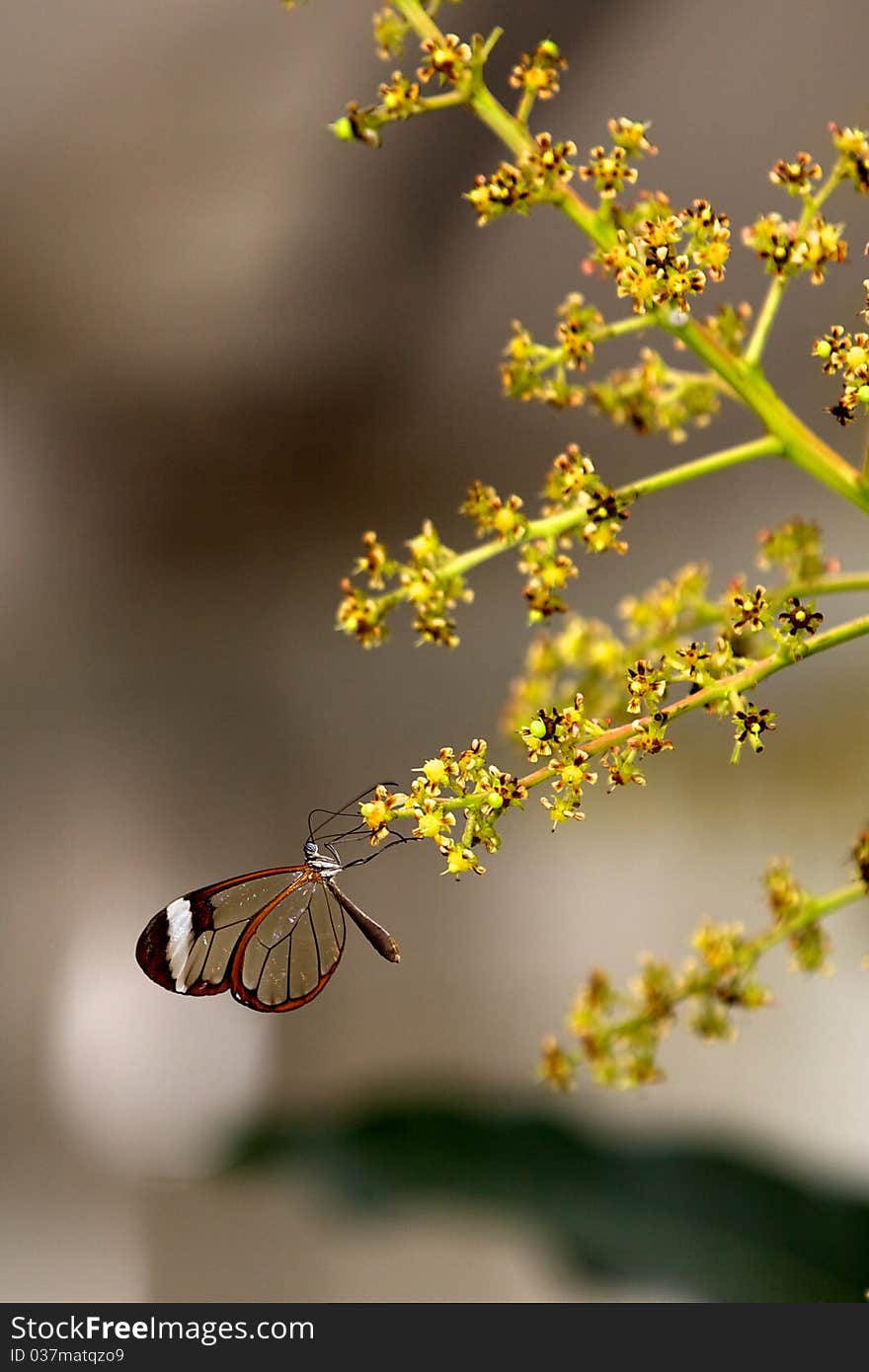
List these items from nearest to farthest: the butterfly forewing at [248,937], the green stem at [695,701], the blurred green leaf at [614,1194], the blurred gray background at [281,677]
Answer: the green stem at [695,701] → the butterfly forewing at [248,937] → the blurred green leaf at [614,1194] → the blurred gray background at [281,677]

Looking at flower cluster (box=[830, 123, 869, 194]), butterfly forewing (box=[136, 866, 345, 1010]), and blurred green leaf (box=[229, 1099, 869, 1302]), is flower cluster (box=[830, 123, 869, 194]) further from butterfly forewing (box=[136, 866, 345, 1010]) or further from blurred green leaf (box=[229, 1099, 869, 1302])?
blurred green leaf (box=[229, 1099, 869, 1302])

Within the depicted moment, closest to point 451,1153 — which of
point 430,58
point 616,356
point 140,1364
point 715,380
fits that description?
point 140,1364

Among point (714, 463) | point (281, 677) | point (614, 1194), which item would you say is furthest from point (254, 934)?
point (281, 677)

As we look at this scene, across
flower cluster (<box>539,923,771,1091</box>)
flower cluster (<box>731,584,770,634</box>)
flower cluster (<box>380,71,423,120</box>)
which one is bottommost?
flower cluster (<box>539,923,771,1091</box>)

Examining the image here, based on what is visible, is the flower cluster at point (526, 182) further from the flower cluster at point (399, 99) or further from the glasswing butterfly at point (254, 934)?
the glasswing butterfly at point (254, 934)

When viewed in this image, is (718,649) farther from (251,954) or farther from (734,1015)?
(734,1015)

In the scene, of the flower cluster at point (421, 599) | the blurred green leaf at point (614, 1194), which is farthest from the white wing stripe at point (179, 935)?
the blurred green leaf at point (614, 1194)

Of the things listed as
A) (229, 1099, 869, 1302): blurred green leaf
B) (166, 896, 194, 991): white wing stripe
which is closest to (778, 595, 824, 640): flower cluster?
(166, 896, 194, 991): white wing stripe
